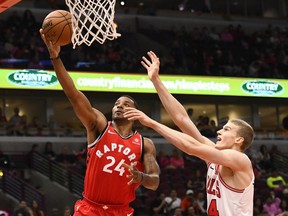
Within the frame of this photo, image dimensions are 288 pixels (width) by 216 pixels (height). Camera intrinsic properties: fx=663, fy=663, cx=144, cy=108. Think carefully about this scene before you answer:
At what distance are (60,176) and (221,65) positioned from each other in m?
7.77

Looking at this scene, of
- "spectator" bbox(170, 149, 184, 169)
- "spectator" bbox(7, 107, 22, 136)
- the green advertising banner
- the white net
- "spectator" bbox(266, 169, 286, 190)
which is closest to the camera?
the white net

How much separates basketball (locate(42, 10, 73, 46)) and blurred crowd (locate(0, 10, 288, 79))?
12.2 metres

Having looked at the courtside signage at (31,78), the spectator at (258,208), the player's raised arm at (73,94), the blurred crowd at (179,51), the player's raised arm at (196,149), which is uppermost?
the blurred crowd at (179,51)

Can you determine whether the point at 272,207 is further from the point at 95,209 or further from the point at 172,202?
the point at 95,209

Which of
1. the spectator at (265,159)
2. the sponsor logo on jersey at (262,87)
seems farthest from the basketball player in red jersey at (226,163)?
the sponsor logo on jersey at (262,87)

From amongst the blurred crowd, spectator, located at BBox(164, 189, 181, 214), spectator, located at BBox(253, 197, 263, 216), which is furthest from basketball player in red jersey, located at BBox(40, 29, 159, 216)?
the blurred crowd

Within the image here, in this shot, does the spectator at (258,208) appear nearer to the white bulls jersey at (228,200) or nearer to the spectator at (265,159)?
the spectator at (265,159)

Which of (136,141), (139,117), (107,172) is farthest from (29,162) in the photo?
(139,117)

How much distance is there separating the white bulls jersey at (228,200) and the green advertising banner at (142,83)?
13.4 m

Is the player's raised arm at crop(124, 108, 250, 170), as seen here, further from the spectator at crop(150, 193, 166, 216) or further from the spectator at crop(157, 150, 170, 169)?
the spectator at crop(157, 150, 170, 169)

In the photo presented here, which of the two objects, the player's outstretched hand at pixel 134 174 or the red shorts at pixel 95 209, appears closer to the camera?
the player's outstretched hand at pixel 134 174

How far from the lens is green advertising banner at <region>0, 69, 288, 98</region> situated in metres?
18.0

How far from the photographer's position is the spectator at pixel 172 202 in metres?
14.9

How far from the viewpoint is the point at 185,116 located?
5.72 meters
